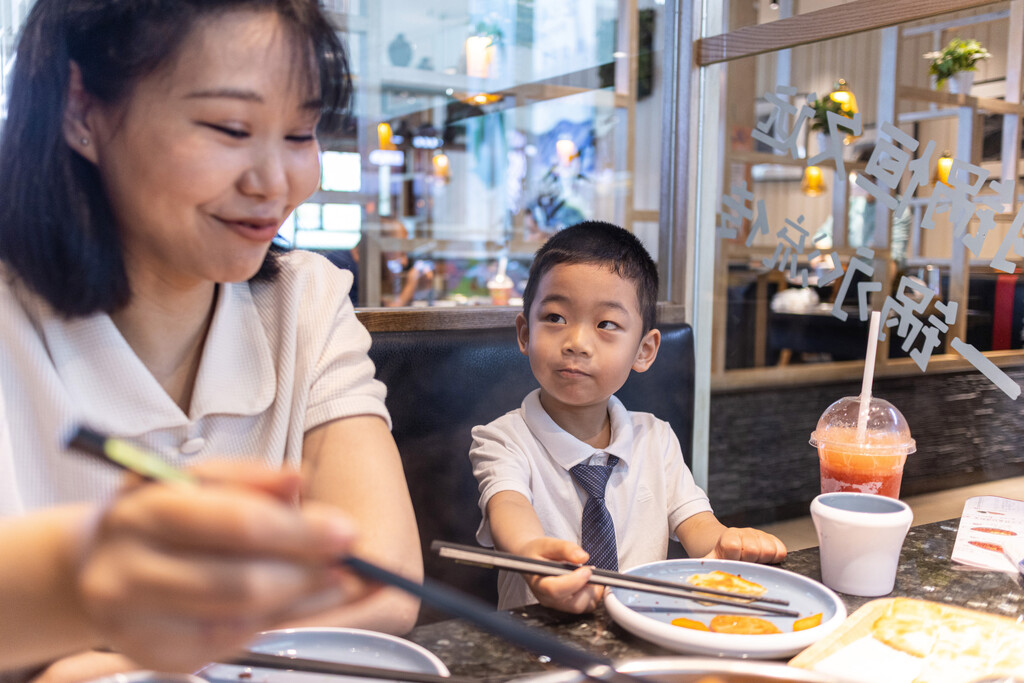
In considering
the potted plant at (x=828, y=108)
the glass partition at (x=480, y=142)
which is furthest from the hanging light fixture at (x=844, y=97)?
the glass partition at (x=480, y=142)

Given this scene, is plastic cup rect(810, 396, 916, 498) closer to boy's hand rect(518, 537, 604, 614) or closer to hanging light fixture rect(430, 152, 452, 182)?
boy's hand rect(518, 537, 604, 614)

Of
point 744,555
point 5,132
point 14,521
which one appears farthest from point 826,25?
point 14,521

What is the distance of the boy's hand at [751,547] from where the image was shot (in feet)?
3.50

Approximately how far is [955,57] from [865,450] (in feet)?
3.91

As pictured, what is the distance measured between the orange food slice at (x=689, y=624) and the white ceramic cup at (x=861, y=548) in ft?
0.85

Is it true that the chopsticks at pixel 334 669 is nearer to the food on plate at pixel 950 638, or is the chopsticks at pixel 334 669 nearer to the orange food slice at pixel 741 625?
the orange food slice at pixel 741 625

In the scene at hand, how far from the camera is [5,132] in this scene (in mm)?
935

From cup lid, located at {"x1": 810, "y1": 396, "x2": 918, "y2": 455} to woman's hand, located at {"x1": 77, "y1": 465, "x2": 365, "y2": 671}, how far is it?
115 centimetres

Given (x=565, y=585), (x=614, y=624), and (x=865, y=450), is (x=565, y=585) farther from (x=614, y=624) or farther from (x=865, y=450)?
(x=865, y=450)

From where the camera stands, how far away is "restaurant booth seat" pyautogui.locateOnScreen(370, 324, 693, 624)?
1623mm

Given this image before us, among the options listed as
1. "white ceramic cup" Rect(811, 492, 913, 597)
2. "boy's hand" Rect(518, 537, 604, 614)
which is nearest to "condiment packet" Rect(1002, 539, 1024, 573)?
"white ceramic cup" Rect(811, 492, 913, 597)

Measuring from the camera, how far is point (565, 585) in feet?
2.62

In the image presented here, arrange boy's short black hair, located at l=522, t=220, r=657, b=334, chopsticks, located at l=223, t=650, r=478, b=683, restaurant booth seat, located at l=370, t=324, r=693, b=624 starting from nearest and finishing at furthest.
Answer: chopsticks, located at l=223, t=650, r=478, b=683 < boy's short black hair, located at l=522, t=220, r=657, b=334 < restaurant booth seat, located at l=370, t=324, r=693, b=624

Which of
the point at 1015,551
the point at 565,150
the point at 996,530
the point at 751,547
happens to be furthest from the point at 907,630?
the point at 565,150
